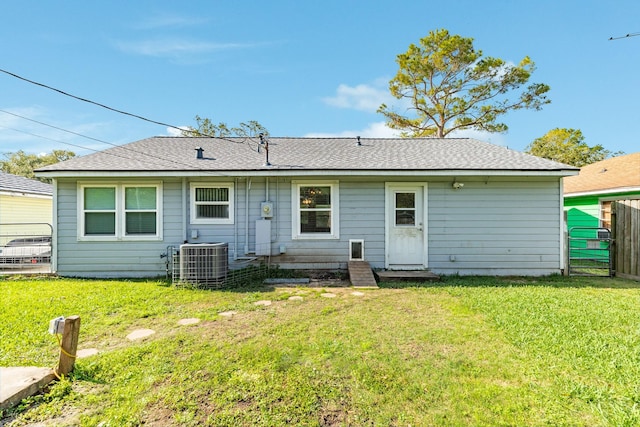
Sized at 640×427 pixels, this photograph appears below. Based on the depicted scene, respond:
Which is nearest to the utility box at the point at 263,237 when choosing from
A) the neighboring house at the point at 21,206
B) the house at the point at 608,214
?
the house at the point at 608,214

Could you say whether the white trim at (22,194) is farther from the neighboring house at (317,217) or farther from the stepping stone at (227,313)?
the stepping stone at (227,313)

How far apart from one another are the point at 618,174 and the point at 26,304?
1644cm

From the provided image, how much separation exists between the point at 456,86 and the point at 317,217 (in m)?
14.8

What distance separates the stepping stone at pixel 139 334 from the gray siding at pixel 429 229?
328 cm

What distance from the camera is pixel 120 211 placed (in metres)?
6.88

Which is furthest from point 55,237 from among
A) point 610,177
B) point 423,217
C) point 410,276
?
point 610,177

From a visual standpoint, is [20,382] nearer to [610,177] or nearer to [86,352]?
[86,352]

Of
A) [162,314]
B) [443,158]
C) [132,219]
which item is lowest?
[162,314]

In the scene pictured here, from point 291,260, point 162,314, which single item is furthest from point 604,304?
point 162,314

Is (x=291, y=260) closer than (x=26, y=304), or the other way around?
(x=26, y=304)

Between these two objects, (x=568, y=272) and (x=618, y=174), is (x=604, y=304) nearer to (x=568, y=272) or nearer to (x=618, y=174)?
(x=568, y=272)

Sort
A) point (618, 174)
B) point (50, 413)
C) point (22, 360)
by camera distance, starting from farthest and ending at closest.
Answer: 1. point (618, 174)
2. point (22, 360)
3. point (50, 413)

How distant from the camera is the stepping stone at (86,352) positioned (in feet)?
9.73

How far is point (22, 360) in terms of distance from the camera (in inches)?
112
